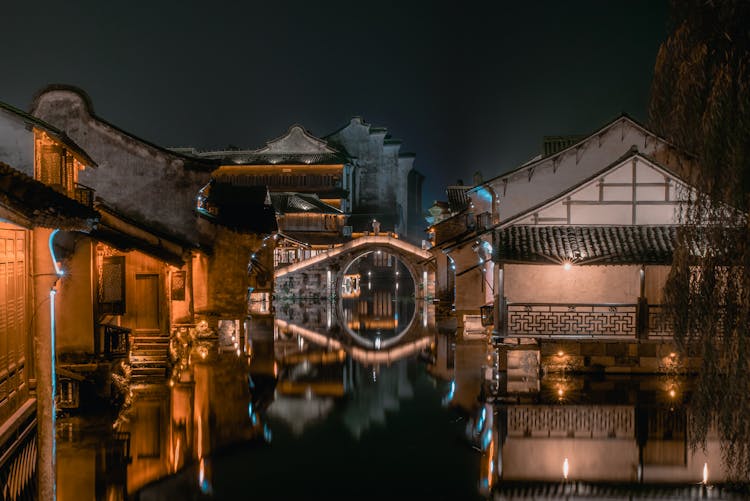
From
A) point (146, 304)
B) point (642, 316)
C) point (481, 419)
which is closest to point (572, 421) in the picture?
point (481, 419)

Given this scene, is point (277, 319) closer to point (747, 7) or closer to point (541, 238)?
point (541, 238)

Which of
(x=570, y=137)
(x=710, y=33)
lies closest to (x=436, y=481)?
(x=710, y=33)

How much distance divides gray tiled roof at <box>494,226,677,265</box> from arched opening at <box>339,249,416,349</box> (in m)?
10.3

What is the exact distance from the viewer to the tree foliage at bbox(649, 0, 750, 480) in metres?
8.13

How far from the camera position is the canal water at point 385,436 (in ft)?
36.6

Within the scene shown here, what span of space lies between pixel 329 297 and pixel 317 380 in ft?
109

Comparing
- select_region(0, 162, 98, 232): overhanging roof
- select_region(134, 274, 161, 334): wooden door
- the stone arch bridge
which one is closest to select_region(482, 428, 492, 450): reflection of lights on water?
select_region(0, 162, 98, 232): overhanging roof

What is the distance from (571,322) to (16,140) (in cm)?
1573

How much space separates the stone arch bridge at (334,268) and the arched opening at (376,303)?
28.9 inches

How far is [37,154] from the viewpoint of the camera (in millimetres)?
16375

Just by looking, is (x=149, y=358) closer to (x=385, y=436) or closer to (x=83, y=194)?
(x=83, y=194)

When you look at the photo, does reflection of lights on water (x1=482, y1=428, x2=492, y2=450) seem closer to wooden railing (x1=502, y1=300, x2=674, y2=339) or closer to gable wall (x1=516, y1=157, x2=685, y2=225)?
wooden railing (x1=502, y1=300, x2=674, y2=339)

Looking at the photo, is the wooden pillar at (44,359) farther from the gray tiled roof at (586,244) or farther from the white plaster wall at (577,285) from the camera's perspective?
the white plaster wall at (577,285)

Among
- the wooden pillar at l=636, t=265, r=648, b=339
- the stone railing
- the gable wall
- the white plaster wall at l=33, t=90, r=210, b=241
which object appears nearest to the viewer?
the stone railing
